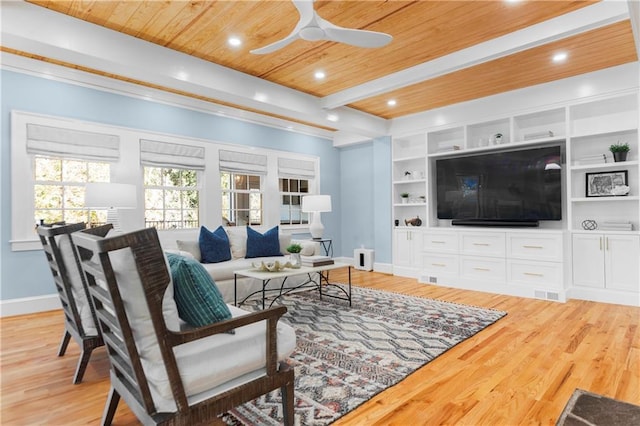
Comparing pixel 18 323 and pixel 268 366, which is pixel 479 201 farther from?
pixel 18 323

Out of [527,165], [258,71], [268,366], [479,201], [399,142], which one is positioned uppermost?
[258,71]

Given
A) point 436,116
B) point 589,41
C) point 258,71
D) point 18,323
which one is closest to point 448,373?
point 589,41

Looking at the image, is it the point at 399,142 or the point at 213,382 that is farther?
the point at 399,142

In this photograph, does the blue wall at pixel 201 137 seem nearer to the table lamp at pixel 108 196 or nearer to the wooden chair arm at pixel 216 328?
the table lamp at pixel 108 196

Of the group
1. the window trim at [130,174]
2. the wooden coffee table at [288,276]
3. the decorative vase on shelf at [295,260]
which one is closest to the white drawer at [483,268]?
the wooden coffee table at [288,276]

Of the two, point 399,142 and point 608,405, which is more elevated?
point 399,142

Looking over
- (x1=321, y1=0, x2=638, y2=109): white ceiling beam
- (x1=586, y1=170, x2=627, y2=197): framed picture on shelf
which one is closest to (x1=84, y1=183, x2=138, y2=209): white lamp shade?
(x1=321, y1=0, x2=638, y2=109): white ceiling beam

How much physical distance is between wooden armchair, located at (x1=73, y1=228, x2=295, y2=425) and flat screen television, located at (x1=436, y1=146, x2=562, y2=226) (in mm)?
4457

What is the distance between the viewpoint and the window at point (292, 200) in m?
6.81

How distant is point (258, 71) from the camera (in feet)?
14.2

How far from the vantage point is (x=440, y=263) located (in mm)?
5523

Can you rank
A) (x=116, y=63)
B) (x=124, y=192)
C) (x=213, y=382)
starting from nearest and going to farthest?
(x=213, y=382), (x=116, y=63), (x=124, y=192)

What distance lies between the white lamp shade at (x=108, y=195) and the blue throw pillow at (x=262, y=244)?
62.4 inches

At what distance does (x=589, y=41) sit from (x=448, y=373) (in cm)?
349
